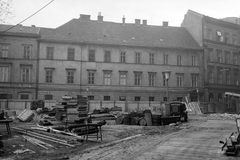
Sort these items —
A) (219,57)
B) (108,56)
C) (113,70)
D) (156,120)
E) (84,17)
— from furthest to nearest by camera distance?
1. (219,57)
2. (84,17)
3. (108,56)
4. (113,70)
5. (156,120)

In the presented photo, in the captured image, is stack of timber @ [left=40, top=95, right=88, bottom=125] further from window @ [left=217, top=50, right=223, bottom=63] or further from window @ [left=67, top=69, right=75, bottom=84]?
window @ [left=217, top=50, right=223, bottom=63]

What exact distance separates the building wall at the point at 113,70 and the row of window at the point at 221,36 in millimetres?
4162

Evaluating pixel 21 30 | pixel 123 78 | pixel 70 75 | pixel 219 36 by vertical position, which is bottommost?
pixel 123 78

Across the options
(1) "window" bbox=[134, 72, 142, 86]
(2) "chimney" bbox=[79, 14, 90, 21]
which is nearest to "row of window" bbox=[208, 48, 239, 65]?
(1) "window" bbox=[134, 72, 142, 86]

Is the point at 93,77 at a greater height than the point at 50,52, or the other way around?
the point at 50,52

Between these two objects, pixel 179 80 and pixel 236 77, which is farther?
pixel 236 77

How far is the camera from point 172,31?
45531 millimetres

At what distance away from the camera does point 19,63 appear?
36.4 m

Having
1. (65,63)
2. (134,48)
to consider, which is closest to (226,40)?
(134,48)

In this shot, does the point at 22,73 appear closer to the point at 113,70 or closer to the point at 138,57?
the point at 113,70

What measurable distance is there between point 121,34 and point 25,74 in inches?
616

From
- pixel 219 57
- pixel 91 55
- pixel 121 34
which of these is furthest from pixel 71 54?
pixel 219 57

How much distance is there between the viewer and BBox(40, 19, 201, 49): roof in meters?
38.7

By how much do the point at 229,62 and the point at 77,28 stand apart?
26.3m
